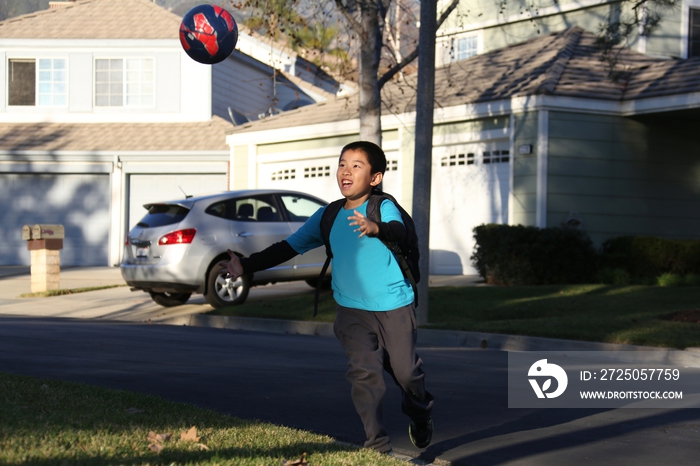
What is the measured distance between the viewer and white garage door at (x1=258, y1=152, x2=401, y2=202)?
68.2 ft

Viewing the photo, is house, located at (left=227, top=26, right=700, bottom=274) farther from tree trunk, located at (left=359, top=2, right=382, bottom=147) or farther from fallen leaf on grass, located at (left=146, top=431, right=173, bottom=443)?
fallen leaf on grass, located at (left=146, top=431, right=173, bottom=443)

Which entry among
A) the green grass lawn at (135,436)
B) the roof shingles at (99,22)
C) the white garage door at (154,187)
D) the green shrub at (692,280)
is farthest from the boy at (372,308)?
the roof shingles at (99,22)

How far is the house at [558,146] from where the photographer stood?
17.8 metres

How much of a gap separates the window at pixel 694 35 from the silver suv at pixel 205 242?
1126cm

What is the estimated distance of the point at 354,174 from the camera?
506cm

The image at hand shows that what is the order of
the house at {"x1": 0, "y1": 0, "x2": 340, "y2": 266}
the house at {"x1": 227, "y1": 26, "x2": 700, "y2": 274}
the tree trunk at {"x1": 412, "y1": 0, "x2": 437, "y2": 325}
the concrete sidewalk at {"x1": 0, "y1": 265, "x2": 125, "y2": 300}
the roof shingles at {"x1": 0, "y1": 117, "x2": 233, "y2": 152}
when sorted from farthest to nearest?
the house at {"x1": 0, "y1": 0, "x2": 340, "y2": 266} < the roof shingles at {"x1": 0, "y1": 117, "x2": 233, "y2": 152} < the concrete sidewalk at {"x1": 0, "y1": 265, "x2": 125, "y2": 300} < the house at {"x1": 227, "y1": 26, "x2": 700, "y2": 274} < the tree trunk at {"x1": 412, "y1": 0, "x2": 437, "y2": 325}

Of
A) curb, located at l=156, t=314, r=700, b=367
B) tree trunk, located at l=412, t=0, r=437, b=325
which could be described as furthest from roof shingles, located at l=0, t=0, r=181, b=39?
tree trunk, located at l=412, t=0, r=437, b=325

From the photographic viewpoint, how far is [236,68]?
90.4ft

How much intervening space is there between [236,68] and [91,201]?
231 inches

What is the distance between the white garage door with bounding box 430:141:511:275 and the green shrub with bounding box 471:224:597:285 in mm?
1551

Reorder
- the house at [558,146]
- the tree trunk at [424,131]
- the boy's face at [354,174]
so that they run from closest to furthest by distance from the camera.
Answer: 1. the boy's face at [354,174]
2. the tree trunk at [424,131]
3. the house at [558,146]

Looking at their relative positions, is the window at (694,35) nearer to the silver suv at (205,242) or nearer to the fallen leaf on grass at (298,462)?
the silver suv at (205,242)

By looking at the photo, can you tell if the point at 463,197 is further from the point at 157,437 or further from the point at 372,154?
the point at 157,437

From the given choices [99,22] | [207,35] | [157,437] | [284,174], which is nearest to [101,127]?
[99,22]
